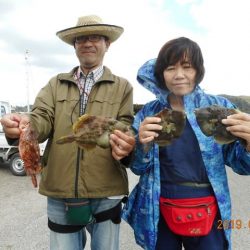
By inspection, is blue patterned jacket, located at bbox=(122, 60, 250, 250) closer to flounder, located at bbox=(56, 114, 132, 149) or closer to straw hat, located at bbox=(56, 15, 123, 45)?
flounder, located at bbox=(56, 114, 132, 149)

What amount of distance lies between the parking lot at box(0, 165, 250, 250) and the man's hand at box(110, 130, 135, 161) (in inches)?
132

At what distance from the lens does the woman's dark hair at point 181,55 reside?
3033mm

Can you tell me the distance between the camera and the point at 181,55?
9.93 ft

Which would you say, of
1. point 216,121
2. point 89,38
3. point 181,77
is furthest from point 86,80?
point 216,121

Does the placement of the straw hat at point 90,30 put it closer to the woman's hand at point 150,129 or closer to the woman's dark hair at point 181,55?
the woman's dark hair at point 181,55

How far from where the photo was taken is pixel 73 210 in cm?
316

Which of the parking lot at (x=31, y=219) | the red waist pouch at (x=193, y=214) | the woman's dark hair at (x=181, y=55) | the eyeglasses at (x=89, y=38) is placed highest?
the eyeglasses at (x=89, y=38)

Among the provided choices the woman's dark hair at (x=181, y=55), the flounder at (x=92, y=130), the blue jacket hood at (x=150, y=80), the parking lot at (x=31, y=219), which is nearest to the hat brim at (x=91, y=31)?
the blue jacket hood at (x=150, y=80)

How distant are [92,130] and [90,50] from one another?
3.04 feet

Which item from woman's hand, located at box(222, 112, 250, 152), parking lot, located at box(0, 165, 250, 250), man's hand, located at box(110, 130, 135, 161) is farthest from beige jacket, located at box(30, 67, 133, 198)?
parking lot, located at box(0, 165, 250, 250)

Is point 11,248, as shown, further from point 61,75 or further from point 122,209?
point 61,75

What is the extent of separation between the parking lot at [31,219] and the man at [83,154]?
2496 mm

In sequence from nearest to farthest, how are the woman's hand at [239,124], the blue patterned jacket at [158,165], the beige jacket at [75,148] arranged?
the woman's hand at [239,124], the blue patterned jacket at [158,165], the beige jacket at [75,148]

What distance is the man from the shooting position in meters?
3.17
